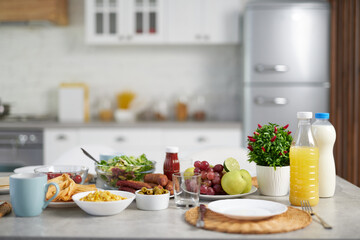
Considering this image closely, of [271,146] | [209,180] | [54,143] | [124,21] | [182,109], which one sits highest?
[124,21]

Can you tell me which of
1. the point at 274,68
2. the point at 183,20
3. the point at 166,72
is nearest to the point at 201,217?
the point at 274,68

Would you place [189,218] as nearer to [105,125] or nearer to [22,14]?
Answer: [105,125]

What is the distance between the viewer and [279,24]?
402 cm

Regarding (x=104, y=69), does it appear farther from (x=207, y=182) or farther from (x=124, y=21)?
(x=207, y=182)

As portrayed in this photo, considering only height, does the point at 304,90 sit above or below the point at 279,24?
below

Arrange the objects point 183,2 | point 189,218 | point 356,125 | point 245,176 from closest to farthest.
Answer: point 189,218 → point 245,176 → point 356,125 → point 183,2

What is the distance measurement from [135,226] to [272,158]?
0.61 metres

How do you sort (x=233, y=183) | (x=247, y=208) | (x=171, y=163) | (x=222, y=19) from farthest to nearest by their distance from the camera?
(x=222, y=19) < (x=171, y=163) < (x=233, y=183) < (x=247, y=208)

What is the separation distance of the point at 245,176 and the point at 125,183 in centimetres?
42

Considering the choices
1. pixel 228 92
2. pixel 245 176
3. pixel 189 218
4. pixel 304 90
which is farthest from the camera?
pixel 228 92

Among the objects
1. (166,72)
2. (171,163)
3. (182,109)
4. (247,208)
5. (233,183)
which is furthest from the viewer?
(166,72)

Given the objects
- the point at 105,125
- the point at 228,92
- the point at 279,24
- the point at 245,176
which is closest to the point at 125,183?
the point at 245,176

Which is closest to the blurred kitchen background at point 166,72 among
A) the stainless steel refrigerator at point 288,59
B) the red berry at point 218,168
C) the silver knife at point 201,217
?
the stainless steel refrigerator at point 288,59

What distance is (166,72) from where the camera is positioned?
4.72 m
